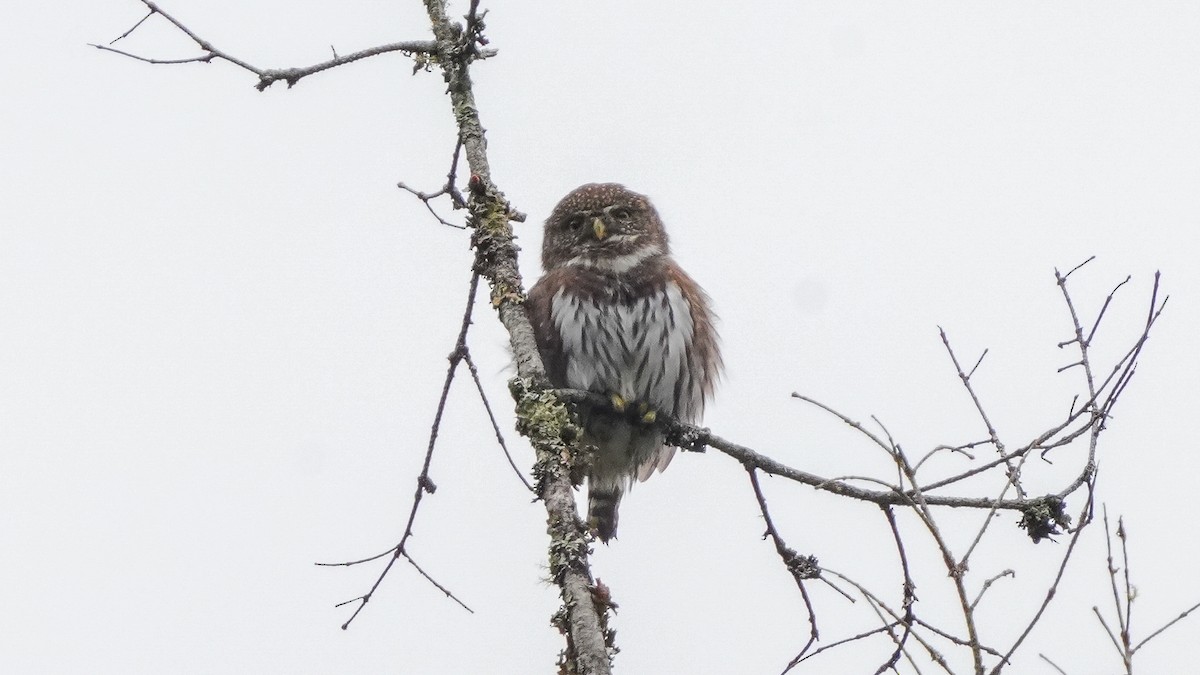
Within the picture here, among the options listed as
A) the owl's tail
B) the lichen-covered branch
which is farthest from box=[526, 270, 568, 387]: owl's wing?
the lichen-covered branch

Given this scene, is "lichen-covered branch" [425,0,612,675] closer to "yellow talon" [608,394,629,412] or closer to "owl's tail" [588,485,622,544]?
"yellow talon" [608,394,629,412]

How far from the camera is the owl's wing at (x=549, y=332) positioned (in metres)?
7.34

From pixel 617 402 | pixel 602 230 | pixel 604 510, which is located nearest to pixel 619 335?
pixel 617 402

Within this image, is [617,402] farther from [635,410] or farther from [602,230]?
[602,230]

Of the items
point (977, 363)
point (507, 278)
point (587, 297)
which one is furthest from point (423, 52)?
point (977, 363)

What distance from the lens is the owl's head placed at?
792 centimetres

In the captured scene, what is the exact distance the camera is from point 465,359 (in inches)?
226

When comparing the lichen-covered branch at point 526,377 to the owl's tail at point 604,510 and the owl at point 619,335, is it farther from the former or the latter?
the owl's tail at point 604,510

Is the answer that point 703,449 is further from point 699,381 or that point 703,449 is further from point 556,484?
point 556,484

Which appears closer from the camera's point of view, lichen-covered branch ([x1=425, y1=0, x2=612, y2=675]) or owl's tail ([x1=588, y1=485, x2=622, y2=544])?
lichen-covered branch ([x1=425, y1=0, x2=612, y2=675])

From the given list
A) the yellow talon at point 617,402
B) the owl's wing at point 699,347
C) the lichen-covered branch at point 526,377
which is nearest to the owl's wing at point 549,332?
the yellow talon at point 617,402

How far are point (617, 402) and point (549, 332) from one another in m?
0.53

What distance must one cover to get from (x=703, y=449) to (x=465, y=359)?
1.54m

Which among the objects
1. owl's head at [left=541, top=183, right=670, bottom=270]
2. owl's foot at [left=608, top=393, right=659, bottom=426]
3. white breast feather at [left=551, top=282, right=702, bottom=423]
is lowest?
owl's foot at [left=608, top=393, right=659, bottom=426]
